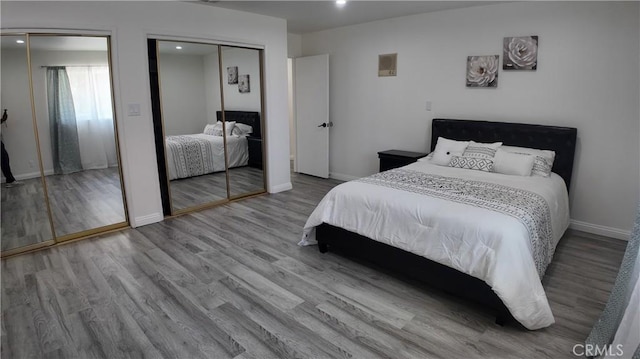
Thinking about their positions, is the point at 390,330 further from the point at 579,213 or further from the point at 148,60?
the point at 148,60

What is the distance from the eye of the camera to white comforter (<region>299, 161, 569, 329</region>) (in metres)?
2.24

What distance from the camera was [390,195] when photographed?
296cm

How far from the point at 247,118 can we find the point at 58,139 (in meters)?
2.16

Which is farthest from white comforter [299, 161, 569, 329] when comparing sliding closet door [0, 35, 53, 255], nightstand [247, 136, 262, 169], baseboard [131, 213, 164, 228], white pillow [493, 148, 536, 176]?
sliding closet door [0, 35, 53, 255]

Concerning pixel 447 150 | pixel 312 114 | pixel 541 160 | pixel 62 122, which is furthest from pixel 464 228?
pixel 312 114

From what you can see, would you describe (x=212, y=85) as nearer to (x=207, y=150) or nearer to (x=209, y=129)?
(x=209, y=129)

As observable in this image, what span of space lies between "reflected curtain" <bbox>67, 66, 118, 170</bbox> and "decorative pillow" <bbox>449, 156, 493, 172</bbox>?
12.2 feet

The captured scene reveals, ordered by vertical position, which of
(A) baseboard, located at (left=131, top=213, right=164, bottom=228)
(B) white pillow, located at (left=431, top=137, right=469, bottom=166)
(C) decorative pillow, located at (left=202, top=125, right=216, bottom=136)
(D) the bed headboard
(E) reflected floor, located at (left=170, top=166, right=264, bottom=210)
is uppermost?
(D) the bed headboard

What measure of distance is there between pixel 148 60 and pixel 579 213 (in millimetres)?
4971

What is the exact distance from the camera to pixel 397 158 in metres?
4.86

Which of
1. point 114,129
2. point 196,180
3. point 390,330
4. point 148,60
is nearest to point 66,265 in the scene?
point 114,129

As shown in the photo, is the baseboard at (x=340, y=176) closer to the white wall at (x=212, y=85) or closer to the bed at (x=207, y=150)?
the bed at (x=207, y=150)

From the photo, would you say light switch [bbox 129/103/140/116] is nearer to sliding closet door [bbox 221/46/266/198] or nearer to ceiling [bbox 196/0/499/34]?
sliding closet door [bbox 221/46/266/198]

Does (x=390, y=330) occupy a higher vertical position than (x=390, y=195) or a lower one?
lower
